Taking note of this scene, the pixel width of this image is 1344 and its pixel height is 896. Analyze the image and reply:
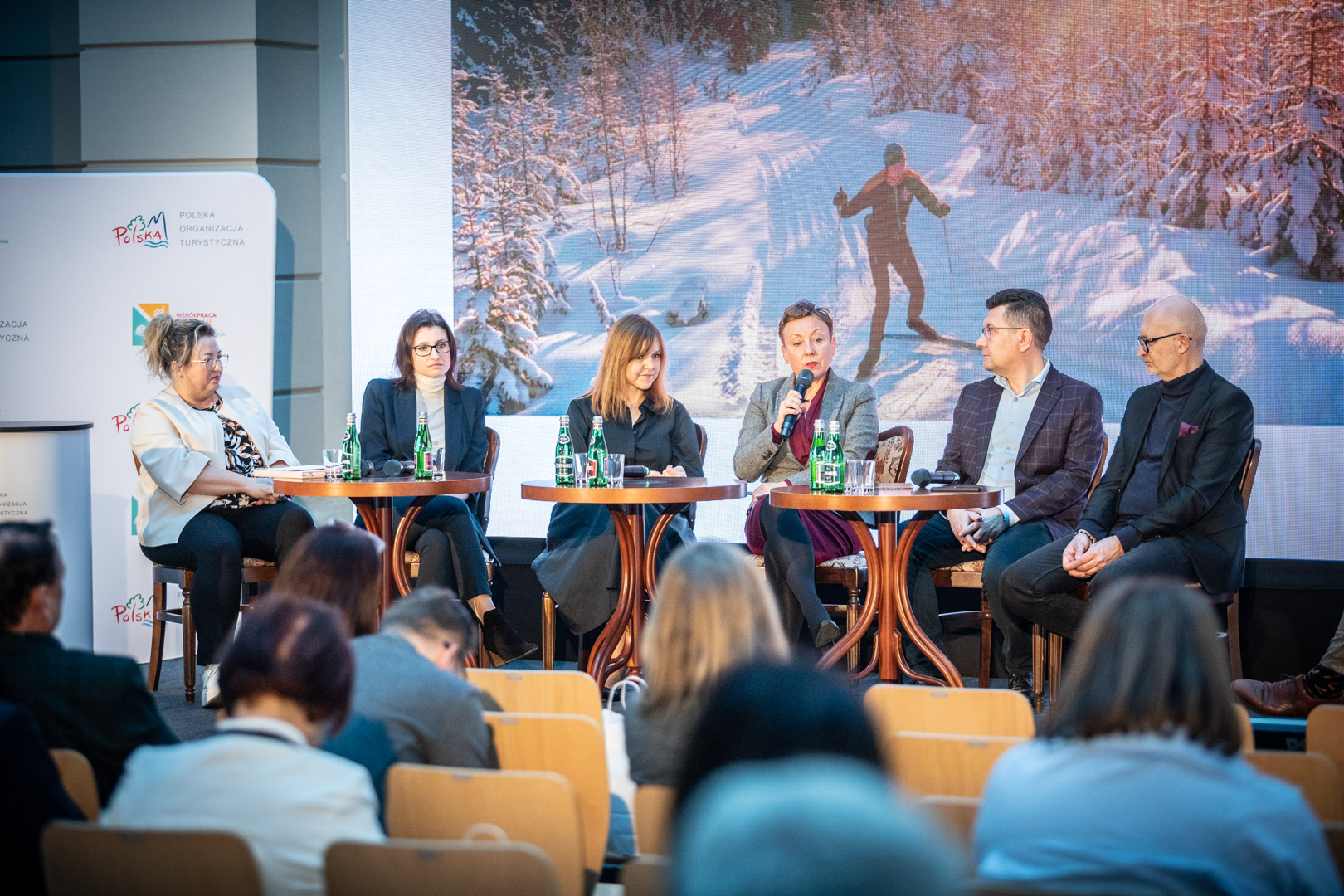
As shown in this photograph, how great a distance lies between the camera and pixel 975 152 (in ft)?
17.6

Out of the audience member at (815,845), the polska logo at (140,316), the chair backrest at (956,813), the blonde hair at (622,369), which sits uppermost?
the polska logo at (140,316)

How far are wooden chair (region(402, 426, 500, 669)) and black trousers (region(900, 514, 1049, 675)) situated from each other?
63.2 inches

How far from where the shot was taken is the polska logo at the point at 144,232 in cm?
542

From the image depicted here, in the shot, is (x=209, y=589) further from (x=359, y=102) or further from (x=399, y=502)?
(x=359, y=102)

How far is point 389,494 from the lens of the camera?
4.09m

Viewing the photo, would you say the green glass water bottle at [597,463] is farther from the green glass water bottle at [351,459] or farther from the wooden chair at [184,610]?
the wooden chair at [184,610]

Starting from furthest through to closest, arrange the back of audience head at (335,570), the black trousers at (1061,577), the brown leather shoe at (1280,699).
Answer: the black trousers at (1061,577) < the brown leather shoe at (1280,699) < the back of audience head at (335,570)

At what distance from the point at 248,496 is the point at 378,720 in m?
2.85

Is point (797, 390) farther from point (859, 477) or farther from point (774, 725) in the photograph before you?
point (774, 725)

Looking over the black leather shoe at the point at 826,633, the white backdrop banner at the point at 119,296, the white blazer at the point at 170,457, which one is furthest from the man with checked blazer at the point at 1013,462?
the white backdrop banner at the point at 119,296

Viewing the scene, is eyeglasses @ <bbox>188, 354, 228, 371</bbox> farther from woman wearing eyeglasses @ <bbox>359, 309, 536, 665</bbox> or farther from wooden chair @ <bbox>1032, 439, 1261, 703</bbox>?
wooden chair @ <bbox>1032, 439, 1261, 703</bbox>

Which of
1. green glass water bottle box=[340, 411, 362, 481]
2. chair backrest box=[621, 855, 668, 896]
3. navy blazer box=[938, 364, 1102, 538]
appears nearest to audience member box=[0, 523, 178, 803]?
chair backrest box=[621, 855, 668, 896]

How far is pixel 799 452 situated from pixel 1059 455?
3.12 ft

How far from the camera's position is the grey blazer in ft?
15.5
